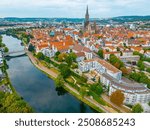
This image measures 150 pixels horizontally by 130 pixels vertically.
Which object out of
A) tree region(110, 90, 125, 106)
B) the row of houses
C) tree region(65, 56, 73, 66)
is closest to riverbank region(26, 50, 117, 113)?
tree region(110, 90, 125, 106)

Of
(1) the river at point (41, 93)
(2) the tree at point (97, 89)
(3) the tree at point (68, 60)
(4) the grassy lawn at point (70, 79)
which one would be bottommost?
(1) the river at point (41, 93)

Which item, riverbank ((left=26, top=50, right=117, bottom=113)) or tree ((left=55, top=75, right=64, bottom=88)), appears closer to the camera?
riverbank ((left=26, top=50, right=117, bottom=113))

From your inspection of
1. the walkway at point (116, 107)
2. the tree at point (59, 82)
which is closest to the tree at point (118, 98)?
the walkway at point (116, 107)

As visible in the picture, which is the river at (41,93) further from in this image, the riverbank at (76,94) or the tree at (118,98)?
the tree at (118,98)

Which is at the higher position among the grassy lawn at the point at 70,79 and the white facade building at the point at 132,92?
the white facade building at the point at 132,92

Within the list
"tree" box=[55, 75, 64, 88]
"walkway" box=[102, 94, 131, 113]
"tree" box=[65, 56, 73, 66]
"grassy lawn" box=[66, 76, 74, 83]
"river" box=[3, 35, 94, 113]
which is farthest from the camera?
"tree" box=[65, 56, 73, 66]

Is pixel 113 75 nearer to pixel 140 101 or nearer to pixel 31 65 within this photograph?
pixel 140 101

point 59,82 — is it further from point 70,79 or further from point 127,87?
point 127,87

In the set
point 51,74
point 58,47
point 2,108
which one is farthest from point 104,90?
point 58,47

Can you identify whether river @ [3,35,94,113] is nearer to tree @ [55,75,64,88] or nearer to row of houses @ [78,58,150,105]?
tree @ [55,75,64,88]
